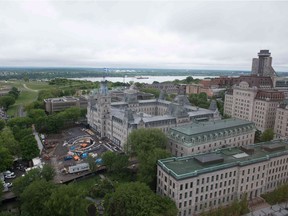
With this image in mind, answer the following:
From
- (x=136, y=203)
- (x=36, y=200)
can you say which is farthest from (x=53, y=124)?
(x=136, y=203)

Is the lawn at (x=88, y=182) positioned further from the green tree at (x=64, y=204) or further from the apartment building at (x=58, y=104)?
Result: the apartment building at (x=58, y=104)

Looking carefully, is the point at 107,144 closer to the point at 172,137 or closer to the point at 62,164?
the point at 62,164

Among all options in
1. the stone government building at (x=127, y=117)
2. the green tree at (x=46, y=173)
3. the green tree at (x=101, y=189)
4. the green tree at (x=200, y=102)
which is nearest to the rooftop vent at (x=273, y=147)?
the stone government building at (x=127, y=117)

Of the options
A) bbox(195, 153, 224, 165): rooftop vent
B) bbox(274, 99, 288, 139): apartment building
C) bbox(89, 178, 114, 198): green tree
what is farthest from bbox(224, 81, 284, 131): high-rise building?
bbox(89, 178, 114, 198): green tree

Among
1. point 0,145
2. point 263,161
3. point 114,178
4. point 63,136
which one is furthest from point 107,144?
point 263,161

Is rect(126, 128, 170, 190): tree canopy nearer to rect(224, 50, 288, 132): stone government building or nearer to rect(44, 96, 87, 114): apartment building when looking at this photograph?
rect(224, 50, 288, 132): stone government building
